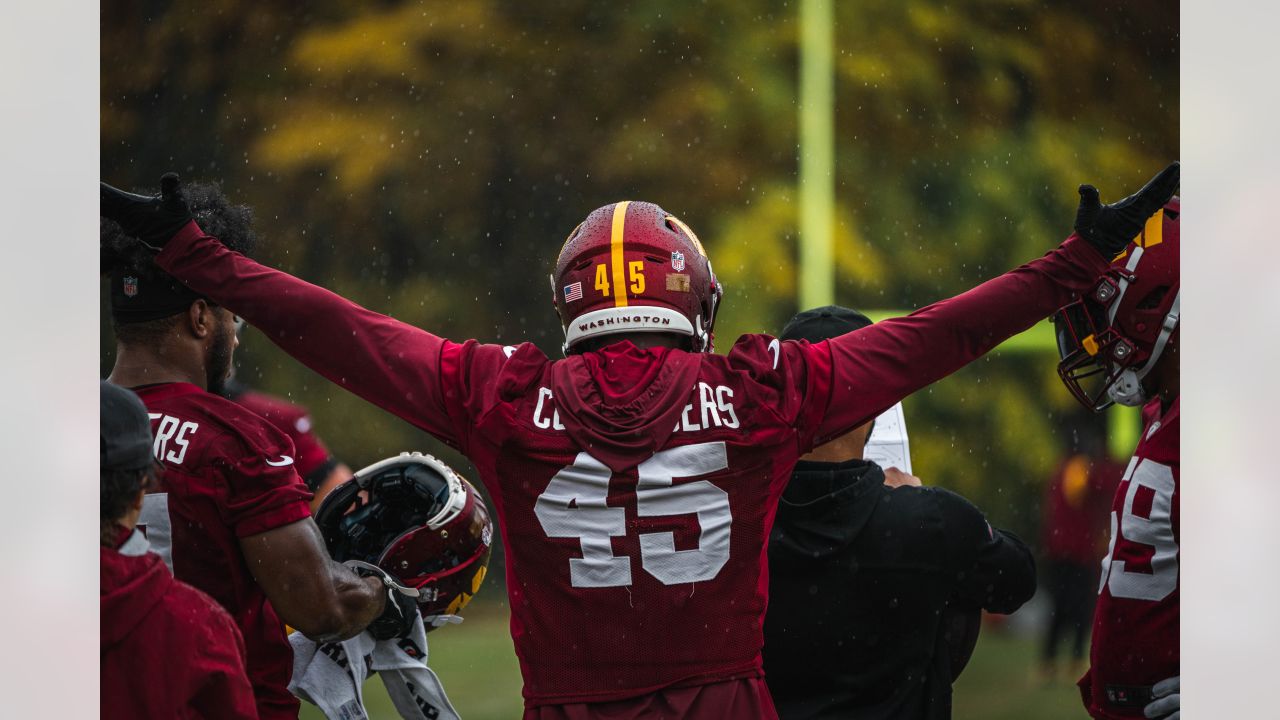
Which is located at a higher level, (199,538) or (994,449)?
(199,538)

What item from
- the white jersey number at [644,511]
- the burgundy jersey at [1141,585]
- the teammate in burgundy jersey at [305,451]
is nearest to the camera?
the white jersey number at [644,511]

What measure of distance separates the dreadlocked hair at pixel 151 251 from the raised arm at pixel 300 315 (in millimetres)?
142

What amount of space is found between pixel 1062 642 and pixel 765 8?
2.84 m

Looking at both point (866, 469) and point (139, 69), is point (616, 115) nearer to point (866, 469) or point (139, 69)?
point (139, 69)

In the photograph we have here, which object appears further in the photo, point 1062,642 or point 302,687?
point 1062,642

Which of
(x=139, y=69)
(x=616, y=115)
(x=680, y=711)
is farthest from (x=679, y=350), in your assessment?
(x=616, y=115)

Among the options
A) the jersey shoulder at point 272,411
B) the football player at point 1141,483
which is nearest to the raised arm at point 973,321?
the football player at point 1141,483

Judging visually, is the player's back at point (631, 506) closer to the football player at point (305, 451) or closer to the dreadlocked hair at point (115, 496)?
the dreadlocked hair at point (115, 496)

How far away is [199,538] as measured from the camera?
200 centimetres

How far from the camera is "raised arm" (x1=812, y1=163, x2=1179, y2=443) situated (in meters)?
1.89

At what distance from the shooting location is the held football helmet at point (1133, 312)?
2.37 m

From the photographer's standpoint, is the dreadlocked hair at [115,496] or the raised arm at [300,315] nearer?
the dreadlocked hair at [115,496]
